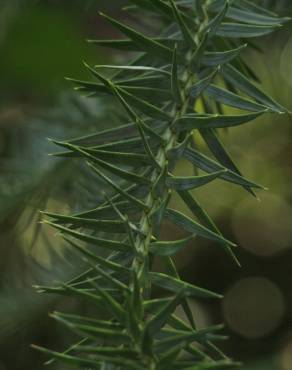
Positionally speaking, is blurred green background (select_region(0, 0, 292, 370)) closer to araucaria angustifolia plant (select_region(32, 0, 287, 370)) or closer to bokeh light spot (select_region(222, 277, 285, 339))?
bokeh light spot (select_region(222, 277, 285, 339))

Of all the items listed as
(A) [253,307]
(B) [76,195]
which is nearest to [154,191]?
(B) [76,195]

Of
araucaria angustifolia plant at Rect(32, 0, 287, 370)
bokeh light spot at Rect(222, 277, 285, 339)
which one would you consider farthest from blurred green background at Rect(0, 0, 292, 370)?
araucaria angustifolia plant at Rect(32, 0, 287, 370)

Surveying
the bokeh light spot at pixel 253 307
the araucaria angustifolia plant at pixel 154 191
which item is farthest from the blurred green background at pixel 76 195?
the araucaria angustifolia plant at pixel 154 191

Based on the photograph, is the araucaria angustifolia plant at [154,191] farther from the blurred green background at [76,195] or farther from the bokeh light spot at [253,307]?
the bokeh light spot at [253,307]

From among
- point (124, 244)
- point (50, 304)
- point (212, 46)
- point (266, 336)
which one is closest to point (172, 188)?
point (124, 244)

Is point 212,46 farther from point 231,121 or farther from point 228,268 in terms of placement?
point 228,268

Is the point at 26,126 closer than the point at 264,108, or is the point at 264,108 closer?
the point at 264,108

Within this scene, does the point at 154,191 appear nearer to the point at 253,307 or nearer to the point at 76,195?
the point at 76,195
